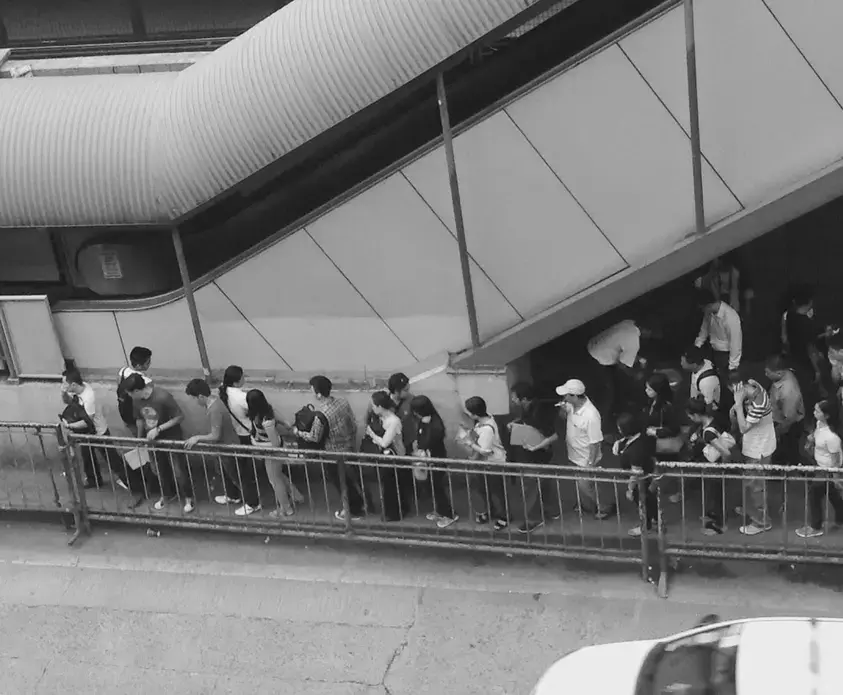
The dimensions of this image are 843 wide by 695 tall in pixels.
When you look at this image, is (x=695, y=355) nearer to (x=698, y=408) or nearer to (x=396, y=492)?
(x=698, y=408)

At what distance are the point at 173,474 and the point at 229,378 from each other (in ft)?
3.88

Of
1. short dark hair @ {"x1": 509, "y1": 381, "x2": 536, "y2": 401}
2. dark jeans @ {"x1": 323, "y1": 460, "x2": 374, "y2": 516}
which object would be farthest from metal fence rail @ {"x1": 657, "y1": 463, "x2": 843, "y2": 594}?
dark jeans @ {"x1": 323, "y1": 460, "x2": 374, "y2": 516}

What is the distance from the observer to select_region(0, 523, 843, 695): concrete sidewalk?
8.99 m

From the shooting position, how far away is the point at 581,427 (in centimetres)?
952

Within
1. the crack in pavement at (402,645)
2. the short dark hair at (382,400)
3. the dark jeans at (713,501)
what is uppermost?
the short dark hair at (382,400)

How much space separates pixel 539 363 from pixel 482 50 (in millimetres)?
3399

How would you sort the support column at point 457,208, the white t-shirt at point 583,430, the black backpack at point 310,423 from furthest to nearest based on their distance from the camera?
the black backpack at point 310,423 → the white t-shirt at point 583,430 → the support column at point 457,208

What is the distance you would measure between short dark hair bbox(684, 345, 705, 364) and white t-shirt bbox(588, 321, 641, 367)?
49cm

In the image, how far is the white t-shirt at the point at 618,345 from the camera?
10.8 meters

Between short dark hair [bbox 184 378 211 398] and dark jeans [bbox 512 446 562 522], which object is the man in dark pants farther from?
short dark hair [bbox 184 378 211 398]

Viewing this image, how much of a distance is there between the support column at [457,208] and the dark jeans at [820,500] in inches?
117

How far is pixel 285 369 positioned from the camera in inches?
439

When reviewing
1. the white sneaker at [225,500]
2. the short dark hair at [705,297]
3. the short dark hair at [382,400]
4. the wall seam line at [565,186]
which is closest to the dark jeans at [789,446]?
the wall seam line at [565,186]

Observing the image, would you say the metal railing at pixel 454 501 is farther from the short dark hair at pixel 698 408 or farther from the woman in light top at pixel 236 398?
the short dark hair at pixel 698 408
